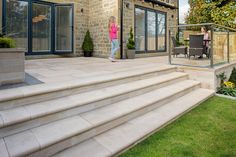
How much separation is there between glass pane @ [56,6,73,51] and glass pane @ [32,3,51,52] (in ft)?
1.33

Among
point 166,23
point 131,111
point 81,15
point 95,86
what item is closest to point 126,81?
point 95,86

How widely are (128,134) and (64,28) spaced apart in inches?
319

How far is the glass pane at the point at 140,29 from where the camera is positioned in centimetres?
1105

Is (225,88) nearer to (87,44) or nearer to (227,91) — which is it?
(227,91)

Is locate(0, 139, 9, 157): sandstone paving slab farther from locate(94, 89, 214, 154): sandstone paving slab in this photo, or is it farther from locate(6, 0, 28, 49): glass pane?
locate(6, 0, 28, 49): glass pane

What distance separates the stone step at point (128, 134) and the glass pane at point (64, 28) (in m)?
6.87

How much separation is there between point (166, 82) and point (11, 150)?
4140 millimetres

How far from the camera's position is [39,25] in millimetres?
9562

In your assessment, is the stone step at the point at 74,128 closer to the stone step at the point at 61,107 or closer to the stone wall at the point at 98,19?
the stone step at the point at 61,107

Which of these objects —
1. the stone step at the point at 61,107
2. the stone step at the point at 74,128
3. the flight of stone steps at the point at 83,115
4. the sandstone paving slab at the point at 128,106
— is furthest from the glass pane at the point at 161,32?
the stone step at the point at 74,128

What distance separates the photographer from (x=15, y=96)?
3.22m

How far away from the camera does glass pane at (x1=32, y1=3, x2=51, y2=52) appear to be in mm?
9422

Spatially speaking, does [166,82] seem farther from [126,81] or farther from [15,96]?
[15,96]

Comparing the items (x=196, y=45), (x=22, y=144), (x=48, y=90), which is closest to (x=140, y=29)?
(x=196, y=45)
